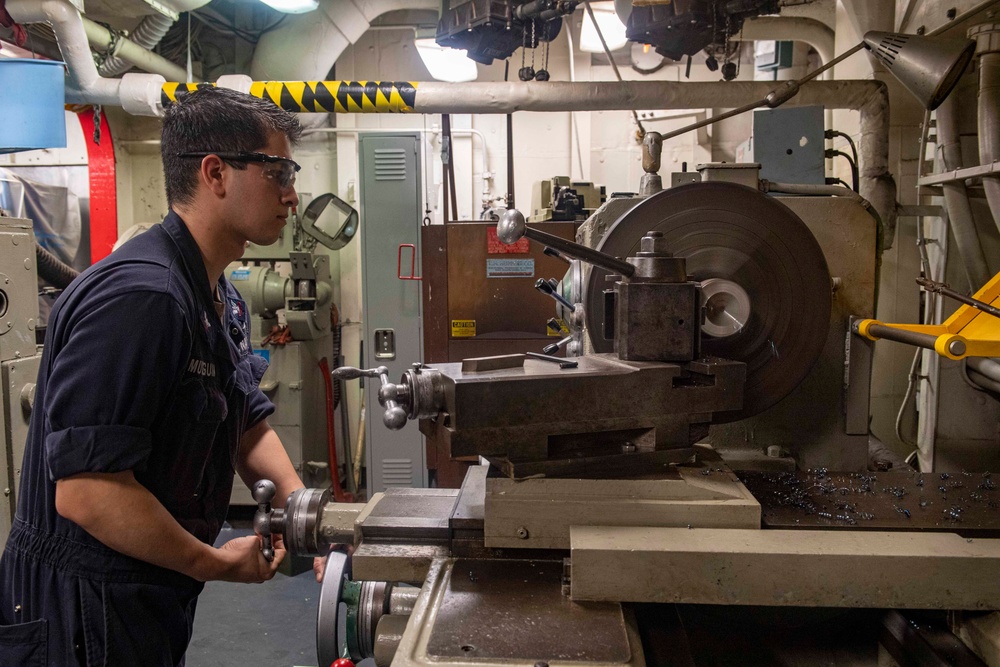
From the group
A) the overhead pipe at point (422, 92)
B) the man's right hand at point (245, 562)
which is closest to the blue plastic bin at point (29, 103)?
the overhead pipe at point (422, 92)

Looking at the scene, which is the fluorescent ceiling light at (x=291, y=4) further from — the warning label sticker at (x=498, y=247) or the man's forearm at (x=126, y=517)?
the man's forearm at (x=126, y=517)

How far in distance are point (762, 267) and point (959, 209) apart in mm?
1449

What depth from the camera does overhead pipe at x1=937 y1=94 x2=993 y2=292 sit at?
2102 mm

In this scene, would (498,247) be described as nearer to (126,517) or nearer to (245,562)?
(245,562)

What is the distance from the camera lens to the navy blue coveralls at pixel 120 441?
0.86 meters

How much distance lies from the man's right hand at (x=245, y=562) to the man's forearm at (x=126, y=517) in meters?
0.05

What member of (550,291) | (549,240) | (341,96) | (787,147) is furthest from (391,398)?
(341,96)

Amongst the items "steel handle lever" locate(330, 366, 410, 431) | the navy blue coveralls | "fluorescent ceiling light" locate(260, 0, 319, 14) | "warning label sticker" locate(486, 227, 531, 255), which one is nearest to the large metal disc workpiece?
"steel handle lever" locate(330, 366, 410, 431)

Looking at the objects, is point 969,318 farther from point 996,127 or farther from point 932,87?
point 996,127

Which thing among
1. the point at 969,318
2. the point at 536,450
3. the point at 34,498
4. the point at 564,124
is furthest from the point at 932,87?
the point at 564,124

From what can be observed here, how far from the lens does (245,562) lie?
1.00m

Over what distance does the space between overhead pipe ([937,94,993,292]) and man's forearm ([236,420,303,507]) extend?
2.12 metres

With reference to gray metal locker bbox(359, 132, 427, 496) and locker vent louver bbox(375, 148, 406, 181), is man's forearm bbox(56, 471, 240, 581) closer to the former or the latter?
gray metal locker bbox(359, 132, 427, 496)

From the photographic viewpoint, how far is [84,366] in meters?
0.86
